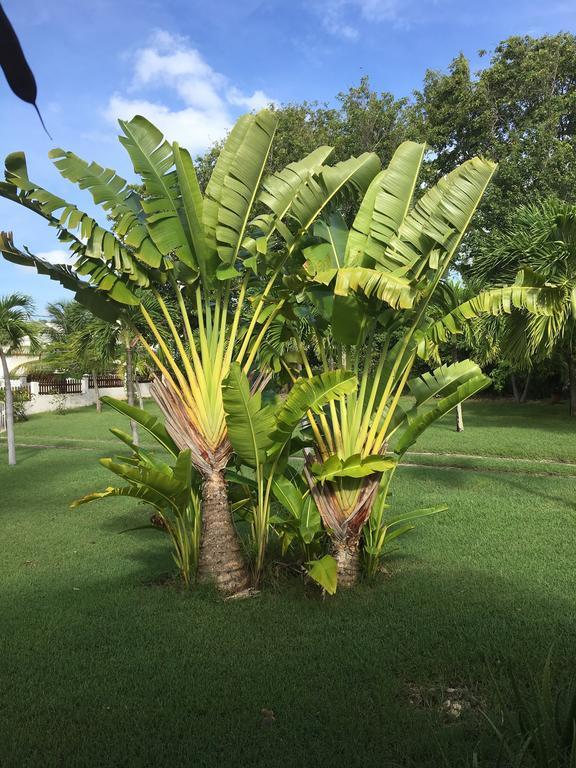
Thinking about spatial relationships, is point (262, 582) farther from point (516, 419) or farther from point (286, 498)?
point (516, 419)

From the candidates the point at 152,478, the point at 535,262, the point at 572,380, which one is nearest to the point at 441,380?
the point at 152,478

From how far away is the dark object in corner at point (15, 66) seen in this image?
102cm

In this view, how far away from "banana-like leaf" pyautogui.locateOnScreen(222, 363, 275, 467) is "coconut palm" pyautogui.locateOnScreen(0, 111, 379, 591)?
1.04 feet

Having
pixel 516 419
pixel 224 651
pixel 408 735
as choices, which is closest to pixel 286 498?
pixel 224 651

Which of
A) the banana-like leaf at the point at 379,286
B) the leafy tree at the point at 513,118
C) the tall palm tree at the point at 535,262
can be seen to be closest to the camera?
the banana-like leaf at the point at 379,286

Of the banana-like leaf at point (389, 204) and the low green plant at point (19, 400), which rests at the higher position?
the banana-like leaf at point (389, 204)

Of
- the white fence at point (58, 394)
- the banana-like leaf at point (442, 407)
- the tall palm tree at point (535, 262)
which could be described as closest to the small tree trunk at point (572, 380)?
the tall palm tree at point (535, 262)

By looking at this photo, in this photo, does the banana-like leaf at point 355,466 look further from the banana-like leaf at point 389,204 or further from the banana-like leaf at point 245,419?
the banana-like leaf at point 389,204

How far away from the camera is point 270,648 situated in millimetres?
4695

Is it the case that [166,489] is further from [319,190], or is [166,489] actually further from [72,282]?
[319,190]

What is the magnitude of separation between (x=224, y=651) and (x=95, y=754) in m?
1.41

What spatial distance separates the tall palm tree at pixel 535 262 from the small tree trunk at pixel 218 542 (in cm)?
860

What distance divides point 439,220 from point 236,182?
1899 millimetres

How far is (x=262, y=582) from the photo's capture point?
6082 millimetres
